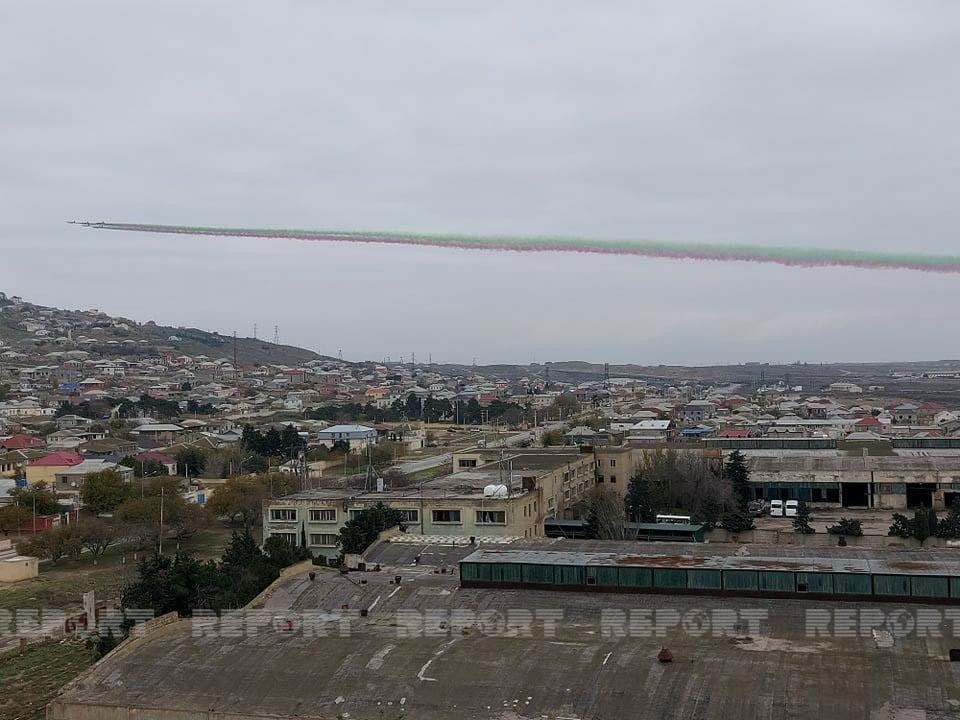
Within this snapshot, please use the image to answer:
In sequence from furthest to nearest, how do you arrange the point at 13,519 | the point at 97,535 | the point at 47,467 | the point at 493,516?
the point at 47,467, the point at 13,519, the point at 97,535, the point at 493,516

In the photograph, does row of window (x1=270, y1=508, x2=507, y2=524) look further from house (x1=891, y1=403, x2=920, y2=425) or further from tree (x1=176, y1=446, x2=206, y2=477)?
house (x1=891, y1=403, x2=920, y2=425)

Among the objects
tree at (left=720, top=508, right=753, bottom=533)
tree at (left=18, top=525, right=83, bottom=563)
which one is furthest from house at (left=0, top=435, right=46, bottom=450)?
tree at (left=720, top=508, right=753, bottom=533)

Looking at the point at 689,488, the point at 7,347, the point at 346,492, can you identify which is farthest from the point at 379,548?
the point at 7,347

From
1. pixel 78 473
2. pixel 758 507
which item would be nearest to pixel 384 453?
pixel 78 473

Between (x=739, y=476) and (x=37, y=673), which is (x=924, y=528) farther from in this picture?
(x=37, y=673)

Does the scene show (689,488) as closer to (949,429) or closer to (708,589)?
(708,589)
